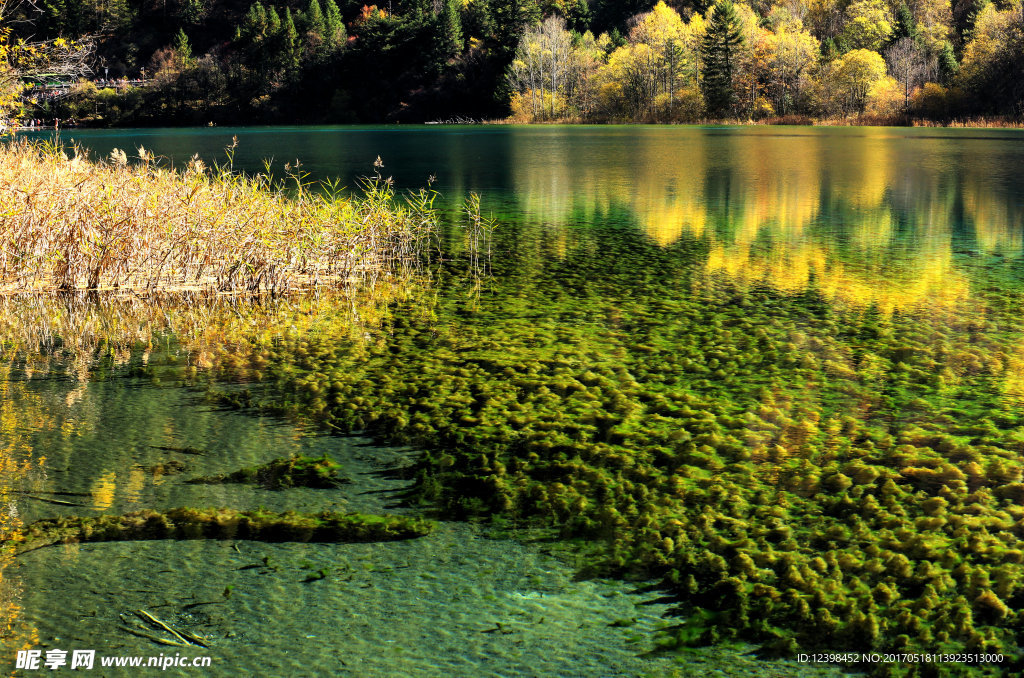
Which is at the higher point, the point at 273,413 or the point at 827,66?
the point at 827,66

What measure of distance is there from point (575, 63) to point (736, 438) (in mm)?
80691

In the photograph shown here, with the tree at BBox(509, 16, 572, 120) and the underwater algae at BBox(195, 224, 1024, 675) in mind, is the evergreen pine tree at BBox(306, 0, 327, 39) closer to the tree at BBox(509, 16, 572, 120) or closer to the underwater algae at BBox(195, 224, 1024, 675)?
the tree at BBox(509, 16, 572, 120)

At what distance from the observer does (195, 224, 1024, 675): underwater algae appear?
3.90 metres

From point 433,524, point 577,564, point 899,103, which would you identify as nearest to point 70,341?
point 433,524

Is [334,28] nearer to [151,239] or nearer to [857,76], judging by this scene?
[857,76]

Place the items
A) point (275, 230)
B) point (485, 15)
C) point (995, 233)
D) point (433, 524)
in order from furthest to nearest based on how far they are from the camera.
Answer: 1. point (485, 15)
2. point (995, 233)
3. point (275, 230)
4. point (433, 524)

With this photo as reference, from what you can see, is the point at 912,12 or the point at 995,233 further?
the point at 912,12

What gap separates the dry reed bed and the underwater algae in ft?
5.77

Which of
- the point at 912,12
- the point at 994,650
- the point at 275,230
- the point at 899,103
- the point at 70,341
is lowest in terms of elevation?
the point at 994,650

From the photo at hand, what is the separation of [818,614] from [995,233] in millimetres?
12841

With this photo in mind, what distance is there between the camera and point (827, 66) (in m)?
70.2

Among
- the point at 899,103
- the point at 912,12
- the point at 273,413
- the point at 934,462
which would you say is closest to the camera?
the point at 934,462

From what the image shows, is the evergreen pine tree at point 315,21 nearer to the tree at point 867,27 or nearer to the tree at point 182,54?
the tree at point 182,54

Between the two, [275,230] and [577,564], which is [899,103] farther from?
[577,564]
